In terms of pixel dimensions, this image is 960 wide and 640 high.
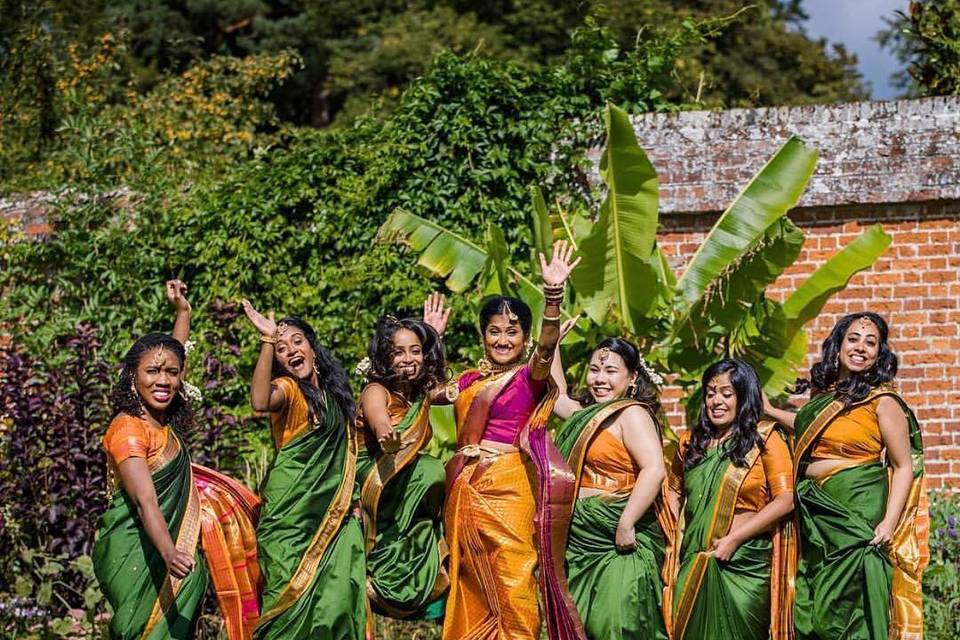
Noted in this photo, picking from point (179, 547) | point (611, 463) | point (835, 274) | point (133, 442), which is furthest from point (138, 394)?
point (835, 274)

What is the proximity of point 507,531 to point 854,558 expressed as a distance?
59.1 inches

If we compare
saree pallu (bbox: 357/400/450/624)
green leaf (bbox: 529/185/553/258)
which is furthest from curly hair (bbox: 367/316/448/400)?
green leaf (bbox: 529/185/553/258)

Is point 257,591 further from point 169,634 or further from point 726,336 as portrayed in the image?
point 726,336

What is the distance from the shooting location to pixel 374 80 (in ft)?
58.9

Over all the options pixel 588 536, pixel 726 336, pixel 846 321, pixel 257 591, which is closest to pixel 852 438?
pixel 846 321

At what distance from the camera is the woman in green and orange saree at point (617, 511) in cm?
555

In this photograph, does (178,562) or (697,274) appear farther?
(697,274)

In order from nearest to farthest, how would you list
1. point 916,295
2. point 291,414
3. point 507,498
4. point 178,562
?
point 178,562 < point 507,498 < point 291,414 < point 916,295

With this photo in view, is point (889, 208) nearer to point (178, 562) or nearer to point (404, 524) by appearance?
point (404, 524)

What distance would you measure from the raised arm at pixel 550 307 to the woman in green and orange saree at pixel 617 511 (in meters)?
0.38

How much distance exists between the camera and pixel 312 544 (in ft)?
18.8

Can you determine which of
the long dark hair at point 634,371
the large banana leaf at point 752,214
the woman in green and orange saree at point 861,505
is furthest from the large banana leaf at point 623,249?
the woman in green and orange saree at point 861,505

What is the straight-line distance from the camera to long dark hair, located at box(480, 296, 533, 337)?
18.9ft

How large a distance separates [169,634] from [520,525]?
1.55m
